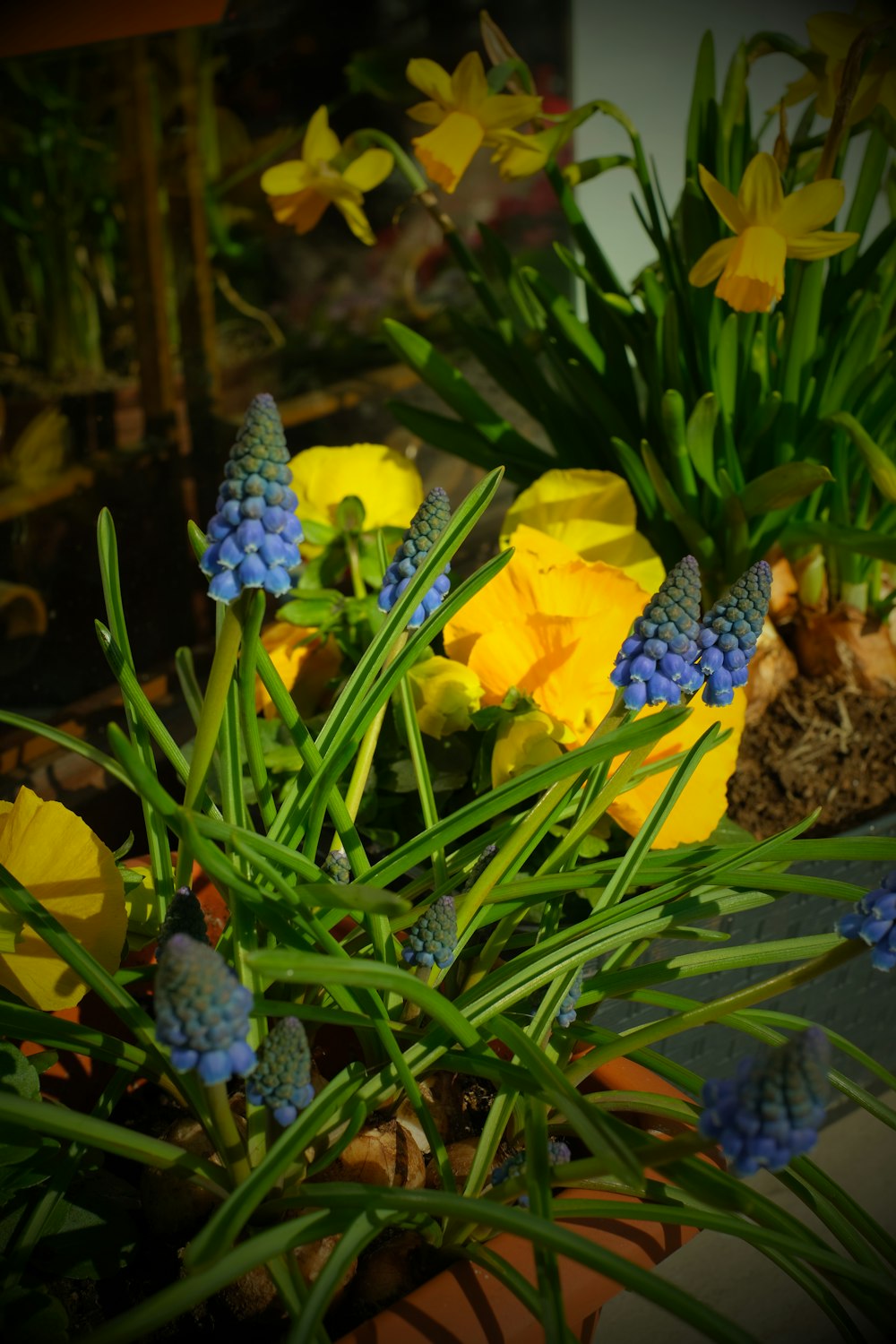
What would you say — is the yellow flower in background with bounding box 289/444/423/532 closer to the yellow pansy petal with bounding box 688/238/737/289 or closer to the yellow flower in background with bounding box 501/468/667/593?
the yellow flower in background with bounding box 501/468/667/593

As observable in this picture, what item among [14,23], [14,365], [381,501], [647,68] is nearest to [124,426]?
[14,365]

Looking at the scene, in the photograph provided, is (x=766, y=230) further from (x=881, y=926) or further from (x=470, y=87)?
(x=881, y=926)

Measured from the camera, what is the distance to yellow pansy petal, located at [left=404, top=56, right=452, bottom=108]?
2.55 feet

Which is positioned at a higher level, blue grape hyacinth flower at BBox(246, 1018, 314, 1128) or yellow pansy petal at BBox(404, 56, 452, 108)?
yellow pansy petal at BBox(404, 56, 452, 108)

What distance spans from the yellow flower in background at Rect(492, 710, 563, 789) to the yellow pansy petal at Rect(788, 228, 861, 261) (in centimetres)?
34

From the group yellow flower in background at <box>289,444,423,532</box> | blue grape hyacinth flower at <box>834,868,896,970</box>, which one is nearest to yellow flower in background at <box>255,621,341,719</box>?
yellow flower in background at <box>289,444,423,532</box>

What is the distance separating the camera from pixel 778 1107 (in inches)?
12.4

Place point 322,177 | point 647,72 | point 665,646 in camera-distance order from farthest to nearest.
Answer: point 647,72 < point 322,177 < point 665,646

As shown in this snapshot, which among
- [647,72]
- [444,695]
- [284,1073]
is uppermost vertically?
[647,72]

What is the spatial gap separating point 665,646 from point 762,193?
0.39m

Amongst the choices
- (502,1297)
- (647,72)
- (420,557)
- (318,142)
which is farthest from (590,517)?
(647,72)

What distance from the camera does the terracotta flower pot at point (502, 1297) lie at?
41cm

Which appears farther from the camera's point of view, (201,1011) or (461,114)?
(461,114)

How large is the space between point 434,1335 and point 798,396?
2.26ft
